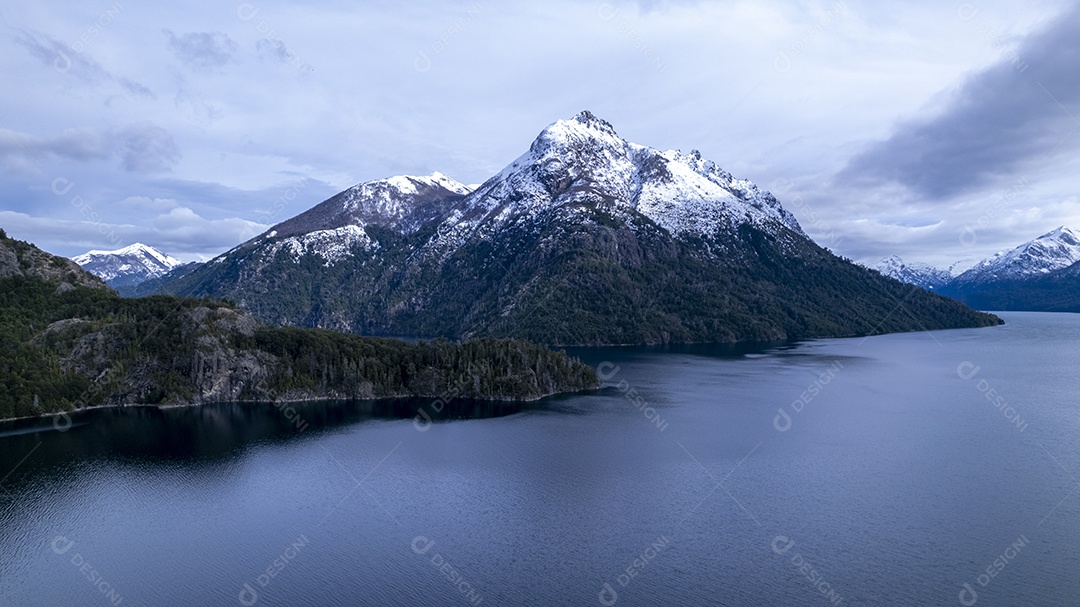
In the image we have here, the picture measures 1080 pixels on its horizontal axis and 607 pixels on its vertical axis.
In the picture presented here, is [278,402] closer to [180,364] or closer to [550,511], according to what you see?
[180,364]

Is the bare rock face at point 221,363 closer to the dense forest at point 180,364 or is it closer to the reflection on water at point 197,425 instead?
the dense forest at point 180,364

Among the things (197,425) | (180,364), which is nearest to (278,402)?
(197,425)

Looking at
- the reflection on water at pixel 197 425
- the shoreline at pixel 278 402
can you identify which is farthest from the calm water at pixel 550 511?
the shoreline at pixel 278 402

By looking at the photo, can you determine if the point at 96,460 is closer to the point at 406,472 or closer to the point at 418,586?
the point at 406,472

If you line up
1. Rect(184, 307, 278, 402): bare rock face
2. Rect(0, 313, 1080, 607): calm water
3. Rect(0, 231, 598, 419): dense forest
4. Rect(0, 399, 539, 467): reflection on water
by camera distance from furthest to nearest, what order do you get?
1. Rect(184, 307, 278, 402): bare rock face
2. Rect(0, 231, 598, 419): dense forest
3. Rect(0, 399, 539, 467): reflection on water
4. Rect(0, 313, 1080, 607): calm water

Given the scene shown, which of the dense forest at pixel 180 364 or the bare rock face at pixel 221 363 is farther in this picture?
the bare rock face at pixel 221 363

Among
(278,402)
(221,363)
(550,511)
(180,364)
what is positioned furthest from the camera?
(221,363)

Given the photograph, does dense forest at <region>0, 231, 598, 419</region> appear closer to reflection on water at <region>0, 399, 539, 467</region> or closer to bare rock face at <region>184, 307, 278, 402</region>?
bare rock face at <region>184, 307, 278, 402</region>

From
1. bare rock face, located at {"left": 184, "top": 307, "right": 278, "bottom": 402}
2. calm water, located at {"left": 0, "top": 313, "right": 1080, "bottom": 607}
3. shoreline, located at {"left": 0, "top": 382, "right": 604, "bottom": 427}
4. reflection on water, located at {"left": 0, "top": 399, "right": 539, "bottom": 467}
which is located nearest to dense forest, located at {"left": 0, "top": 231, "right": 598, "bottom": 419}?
bare rock face, located at {"left": 184, "top": 307, "right": 278, "bottom": 402}
